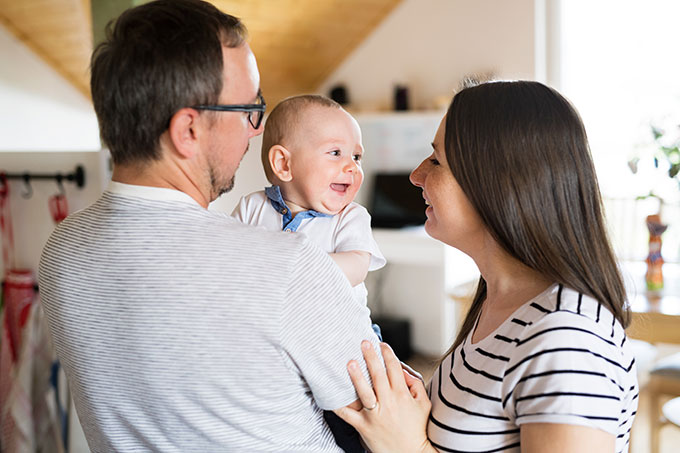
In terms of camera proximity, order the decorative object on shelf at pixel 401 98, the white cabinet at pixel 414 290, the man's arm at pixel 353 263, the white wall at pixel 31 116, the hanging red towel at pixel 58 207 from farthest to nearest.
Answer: the decorative object on shelf at pixel 401 98 → the white cabinet at pixel 414 290 → the white wall at pixel 31 116 → the hanging red towel at pixel 58 207 → the man's arm at pixel 353 263

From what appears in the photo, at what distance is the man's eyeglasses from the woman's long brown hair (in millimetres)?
305

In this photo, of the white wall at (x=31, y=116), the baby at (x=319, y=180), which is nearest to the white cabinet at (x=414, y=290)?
the white wall at (x=31, y=116)

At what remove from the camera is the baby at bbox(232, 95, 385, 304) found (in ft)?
4.22

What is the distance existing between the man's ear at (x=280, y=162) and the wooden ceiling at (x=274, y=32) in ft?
7.29

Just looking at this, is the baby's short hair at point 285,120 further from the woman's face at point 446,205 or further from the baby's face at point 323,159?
the woman's face at point 446,205

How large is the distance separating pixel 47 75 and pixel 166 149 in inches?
124

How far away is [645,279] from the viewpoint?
2670mm

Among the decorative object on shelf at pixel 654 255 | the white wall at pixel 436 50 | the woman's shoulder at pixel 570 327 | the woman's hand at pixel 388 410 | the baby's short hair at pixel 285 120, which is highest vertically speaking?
the white wall at pixel 436 50

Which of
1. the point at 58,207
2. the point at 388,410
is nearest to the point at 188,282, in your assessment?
the point at 388,410

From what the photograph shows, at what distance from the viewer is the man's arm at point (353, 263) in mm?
1260

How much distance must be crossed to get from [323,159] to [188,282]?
0.52m

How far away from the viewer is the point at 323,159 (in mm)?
1286

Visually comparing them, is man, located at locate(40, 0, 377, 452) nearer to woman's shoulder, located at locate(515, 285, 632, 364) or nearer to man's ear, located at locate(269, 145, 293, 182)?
woman's shoulder, located at locate(515, 285, 632, 364)

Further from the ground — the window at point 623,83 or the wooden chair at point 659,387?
the window at point 623,83
